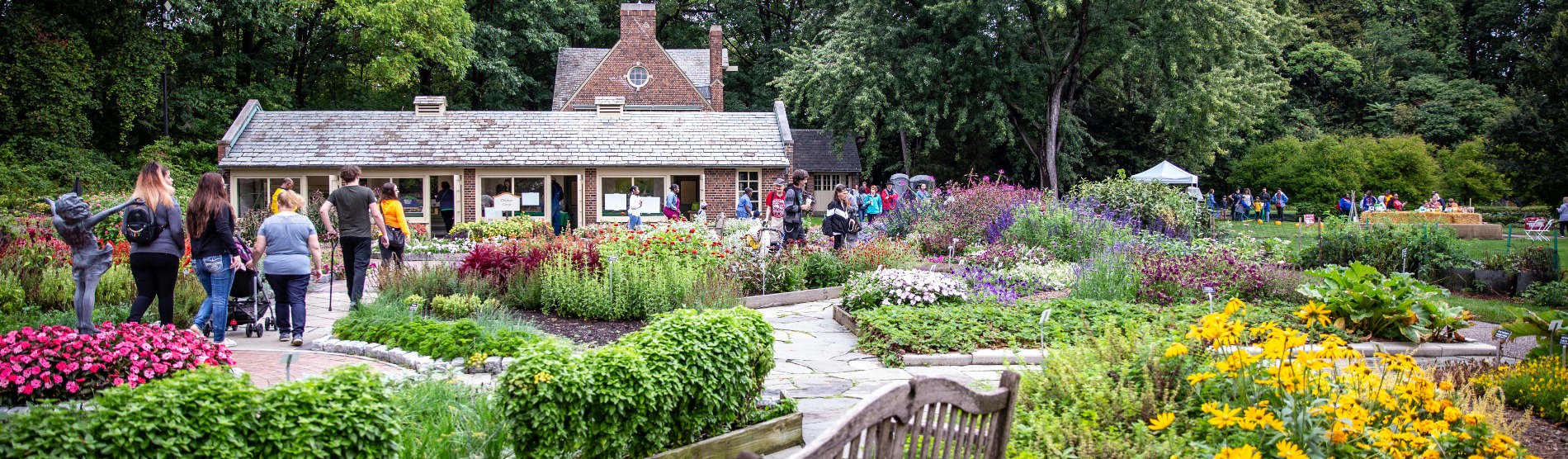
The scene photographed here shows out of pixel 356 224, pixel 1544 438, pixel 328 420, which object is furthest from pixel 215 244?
pixel 1544 438

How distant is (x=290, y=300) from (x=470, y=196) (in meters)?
17.4

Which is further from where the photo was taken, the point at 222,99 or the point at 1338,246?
the point at 222,99

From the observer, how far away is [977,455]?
300cm

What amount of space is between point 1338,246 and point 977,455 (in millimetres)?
13895

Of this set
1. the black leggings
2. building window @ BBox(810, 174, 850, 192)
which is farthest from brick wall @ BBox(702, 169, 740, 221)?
the black leggings

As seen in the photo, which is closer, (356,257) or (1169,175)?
(356,257)

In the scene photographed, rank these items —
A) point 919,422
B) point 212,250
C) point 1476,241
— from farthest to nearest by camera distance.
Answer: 1. point 1476,241
2. point 212,250
3. point 919,422

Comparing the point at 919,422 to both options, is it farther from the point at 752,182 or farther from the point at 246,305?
the point at 752,182

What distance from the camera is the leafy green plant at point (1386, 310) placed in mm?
7895

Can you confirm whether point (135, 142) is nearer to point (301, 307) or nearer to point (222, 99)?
point (222, 99)

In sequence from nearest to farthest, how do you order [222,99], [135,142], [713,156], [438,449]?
1. [438,449]
2. [713,156]
3. [135,142]
4. [222,99]

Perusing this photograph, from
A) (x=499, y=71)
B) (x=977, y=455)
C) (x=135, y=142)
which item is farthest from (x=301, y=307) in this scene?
(x=499, y=71)

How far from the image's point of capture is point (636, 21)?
122 ft

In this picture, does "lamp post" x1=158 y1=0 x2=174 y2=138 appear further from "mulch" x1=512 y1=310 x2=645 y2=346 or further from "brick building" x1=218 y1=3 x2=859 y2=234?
"mulch" x1=512 y1=310 x2=645 y2=346
